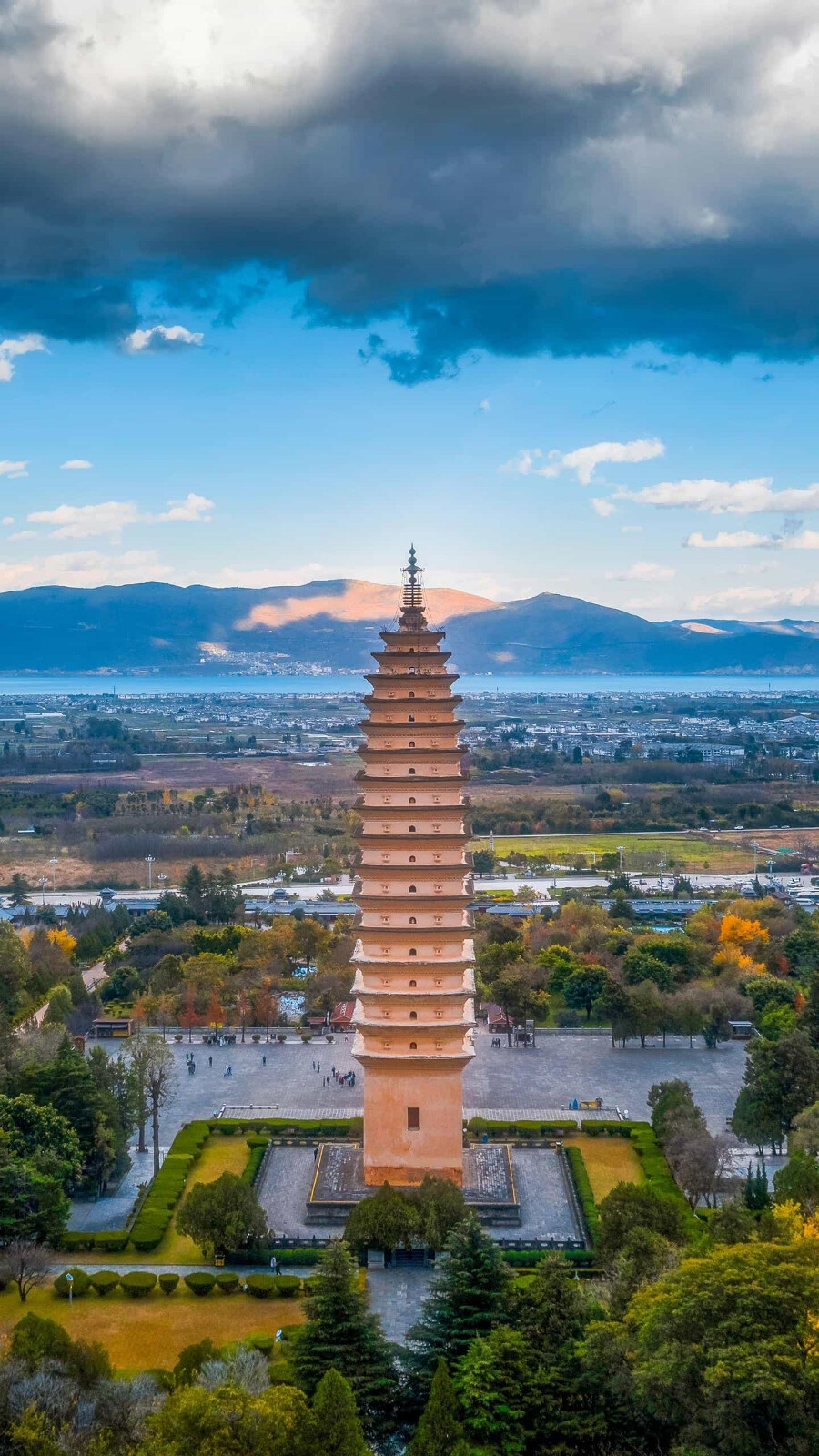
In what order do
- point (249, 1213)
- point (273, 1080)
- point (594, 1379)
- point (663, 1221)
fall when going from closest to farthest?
point (594, 1379)
point (663, 1221)
point (249, 1213)
point (273, 1080)

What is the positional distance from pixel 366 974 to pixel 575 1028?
1467cm

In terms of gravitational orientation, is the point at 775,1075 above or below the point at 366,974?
below

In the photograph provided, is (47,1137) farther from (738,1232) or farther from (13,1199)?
(738,1232)

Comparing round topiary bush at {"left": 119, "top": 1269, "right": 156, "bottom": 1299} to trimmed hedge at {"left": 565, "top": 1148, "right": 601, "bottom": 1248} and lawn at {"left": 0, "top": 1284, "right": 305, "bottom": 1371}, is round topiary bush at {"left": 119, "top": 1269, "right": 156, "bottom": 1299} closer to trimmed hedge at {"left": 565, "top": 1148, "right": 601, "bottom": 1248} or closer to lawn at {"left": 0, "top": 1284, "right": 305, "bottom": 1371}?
lawn at {"left": 0, "top": 1284, "right": 305, "bottom": 1371}

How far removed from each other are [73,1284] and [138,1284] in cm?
120

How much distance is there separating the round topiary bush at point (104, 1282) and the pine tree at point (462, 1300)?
6873 mm

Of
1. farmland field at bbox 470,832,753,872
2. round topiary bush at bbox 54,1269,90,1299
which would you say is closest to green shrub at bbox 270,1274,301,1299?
round topiary bush at bbox 54,1269,90,1299

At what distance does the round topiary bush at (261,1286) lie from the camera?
25406 mm

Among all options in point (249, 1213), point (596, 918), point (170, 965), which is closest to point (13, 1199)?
point (249, 1213)

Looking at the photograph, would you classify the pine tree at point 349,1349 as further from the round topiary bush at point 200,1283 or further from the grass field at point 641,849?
the grass field at point 641,849

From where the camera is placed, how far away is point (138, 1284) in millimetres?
25516

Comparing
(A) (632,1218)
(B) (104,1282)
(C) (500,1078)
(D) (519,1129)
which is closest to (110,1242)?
(B) (104,1282)

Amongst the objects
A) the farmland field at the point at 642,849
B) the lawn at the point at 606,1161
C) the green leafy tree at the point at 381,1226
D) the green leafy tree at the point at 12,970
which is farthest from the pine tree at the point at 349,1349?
the farmland field at the point at 642,849

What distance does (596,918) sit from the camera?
5381 cm
